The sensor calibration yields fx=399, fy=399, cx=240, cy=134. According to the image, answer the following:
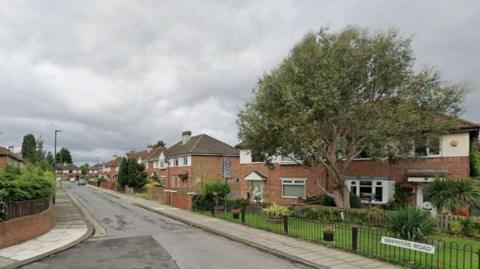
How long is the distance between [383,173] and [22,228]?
19.0 meters

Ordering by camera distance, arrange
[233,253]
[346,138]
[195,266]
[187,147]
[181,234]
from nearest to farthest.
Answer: [195,266] < [233,253] < [181,234] < [346,138] < [187,147]

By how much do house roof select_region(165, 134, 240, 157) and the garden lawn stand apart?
93.7 feet

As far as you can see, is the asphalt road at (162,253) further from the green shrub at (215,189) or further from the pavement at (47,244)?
the green shrub at (215,189)

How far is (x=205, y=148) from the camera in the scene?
49.4 metres

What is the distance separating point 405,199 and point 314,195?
20.8ft

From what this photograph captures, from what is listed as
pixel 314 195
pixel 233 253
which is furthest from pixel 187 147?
pixel 233 253

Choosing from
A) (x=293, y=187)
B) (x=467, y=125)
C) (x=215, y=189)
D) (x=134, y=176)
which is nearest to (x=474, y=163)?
(x=467, y=125)

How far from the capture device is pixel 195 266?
35.2 feet

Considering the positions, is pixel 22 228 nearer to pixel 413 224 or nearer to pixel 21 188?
pixel 21 188

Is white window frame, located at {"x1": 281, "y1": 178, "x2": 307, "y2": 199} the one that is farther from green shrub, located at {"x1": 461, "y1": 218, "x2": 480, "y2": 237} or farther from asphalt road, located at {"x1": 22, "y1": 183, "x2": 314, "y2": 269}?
green shrub, located at {"x1": 461, "y1": 218, "x2": 480, "y2": 237}

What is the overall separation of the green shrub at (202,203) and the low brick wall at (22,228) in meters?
11.0

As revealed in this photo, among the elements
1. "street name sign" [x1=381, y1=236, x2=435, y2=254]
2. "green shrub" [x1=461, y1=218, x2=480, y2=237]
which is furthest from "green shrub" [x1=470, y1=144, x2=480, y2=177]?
"street name sign" [x1=381, y1=236, x2=435, y2=254]

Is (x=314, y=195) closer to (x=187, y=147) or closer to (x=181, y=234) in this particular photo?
(x=181, y=234)

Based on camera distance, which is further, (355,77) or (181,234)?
(355,77)
